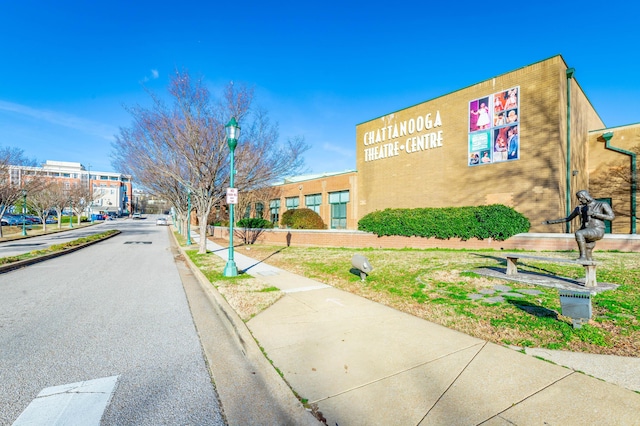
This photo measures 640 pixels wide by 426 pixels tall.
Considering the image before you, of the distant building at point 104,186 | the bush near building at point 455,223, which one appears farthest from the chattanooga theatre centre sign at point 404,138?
the distant building at point 104,186

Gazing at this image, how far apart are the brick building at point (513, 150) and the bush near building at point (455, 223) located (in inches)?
86.5

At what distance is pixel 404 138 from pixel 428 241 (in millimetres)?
9055

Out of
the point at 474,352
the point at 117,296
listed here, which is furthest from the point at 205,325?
the point at 474,352

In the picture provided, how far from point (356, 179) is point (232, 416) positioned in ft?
78.8

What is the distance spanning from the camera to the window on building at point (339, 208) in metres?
27.2

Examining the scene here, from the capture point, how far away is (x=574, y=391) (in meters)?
2.85

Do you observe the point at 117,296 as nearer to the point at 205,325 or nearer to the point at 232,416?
the point at 205,325

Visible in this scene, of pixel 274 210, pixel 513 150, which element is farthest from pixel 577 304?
pixel 274 210

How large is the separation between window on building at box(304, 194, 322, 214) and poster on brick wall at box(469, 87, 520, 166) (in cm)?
1470

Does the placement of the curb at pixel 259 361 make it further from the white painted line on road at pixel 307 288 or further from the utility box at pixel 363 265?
the utility box at pixel 363 265

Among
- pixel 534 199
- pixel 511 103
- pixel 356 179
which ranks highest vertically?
pixel 511 103

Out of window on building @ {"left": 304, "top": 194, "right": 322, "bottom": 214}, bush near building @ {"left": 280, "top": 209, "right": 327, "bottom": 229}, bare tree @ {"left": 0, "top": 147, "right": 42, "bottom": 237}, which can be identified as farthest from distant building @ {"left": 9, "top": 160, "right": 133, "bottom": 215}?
bush near building @ {"left": 280, "top": 209, "right": 327, "bottom": 229}

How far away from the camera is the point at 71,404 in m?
2.97

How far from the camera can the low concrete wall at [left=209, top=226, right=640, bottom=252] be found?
12.1 meters
